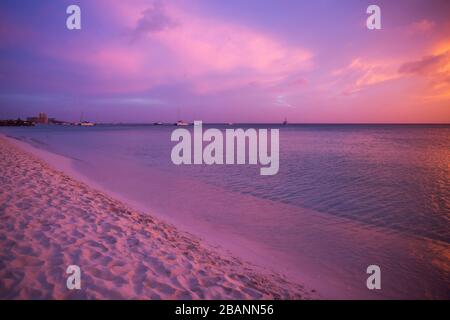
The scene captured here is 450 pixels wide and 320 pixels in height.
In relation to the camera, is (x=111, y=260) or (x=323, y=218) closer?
(x=111, y=260)

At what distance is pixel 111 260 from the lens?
15.5ft

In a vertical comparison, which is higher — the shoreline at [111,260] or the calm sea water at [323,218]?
the shoreline at [111,260]

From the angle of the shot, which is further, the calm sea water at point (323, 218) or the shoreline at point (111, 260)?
the calm sea water at point (323, 218)

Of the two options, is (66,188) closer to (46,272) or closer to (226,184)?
(46,272)

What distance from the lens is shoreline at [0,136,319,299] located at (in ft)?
13.1

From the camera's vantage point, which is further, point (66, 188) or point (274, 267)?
point (66, 188)

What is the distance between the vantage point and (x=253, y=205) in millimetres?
11164

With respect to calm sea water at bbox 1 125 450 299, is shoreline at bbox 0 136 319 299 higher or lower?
higher

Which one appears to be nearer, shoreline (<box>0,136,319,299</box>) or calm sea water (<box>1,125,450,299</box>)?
shoreline (<box>0,136,319,299</box>)

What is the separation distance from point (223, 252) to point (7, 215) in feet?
17.6

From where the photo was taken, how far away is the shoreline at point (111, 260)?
13.1 ft

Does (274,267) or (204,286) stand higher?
(204,286)
